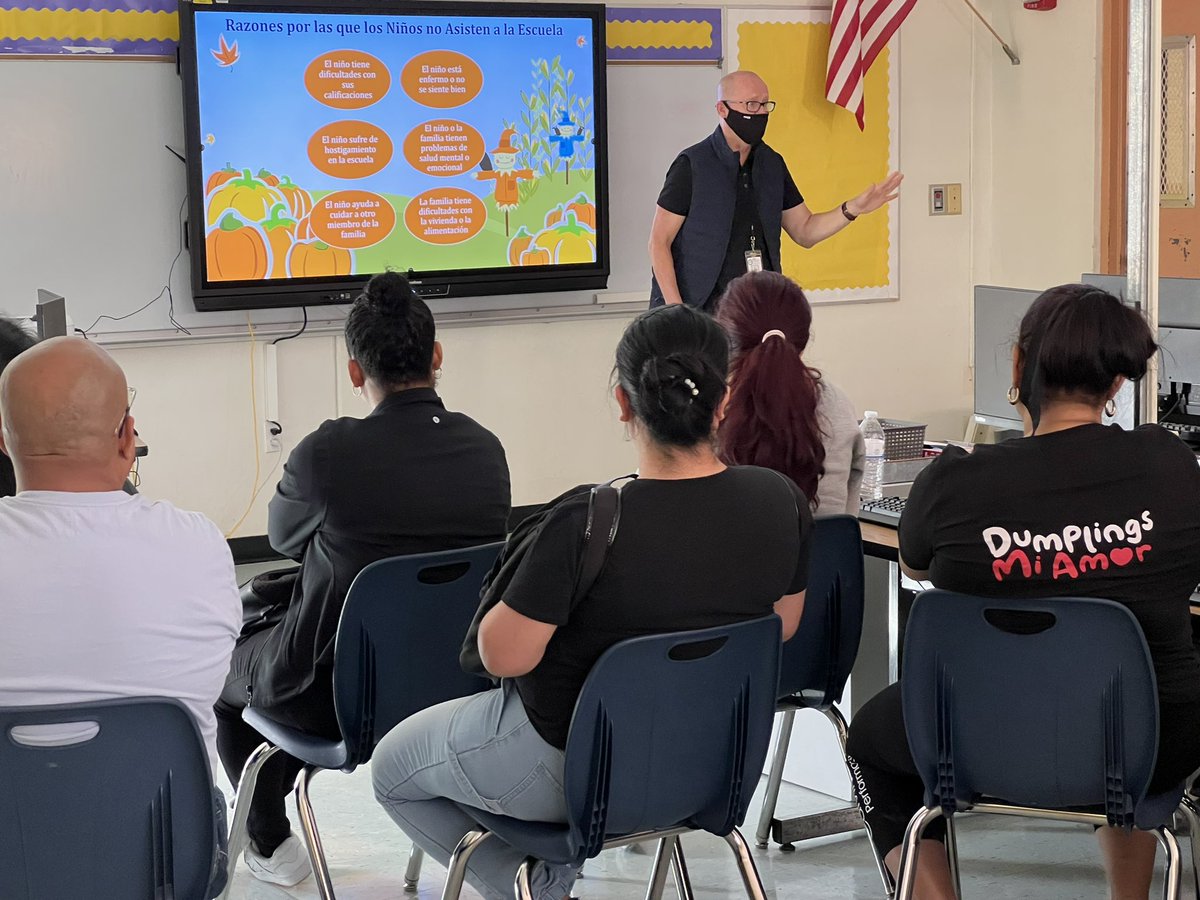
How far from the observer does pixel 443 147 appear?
5.55m

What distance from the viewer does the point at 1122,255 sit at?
639 centimetres

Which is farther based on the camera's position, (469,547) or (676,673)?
(469,547)

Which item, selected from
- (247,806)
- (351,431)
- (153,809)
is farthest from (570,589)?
(247,806)

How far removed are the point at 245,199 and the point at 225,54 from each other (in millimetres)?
512

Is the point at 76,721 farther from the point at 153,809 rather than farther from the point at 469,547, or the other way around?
the point at 469,547

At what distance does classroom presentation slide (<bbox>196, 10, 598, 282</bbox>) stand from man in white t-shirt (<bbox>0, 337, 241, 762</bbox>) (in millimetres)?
3446

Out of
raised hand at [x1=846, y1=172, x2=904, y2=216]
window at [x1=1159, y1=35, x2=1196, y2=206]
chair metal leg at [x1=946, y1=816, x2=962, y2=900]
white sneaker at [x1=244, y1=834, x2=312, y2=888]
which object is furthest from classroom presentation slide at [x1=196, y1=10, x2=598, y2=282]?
chair metal leg at [x1=946, y1=816, x2=962, y2=900]

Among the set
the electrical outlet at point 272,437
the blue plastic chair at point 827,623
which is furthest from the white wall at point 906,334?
the blue plastic chair at point 827,623

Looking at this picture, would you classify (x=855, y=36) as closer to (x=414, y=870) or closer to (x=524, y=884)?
(x=414, y=870)

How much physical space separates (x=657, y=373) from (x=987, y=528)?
57cm

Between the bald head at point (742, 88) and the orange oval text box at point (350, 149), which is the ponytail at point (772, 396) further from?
the orange oval text box at point (350, 149)

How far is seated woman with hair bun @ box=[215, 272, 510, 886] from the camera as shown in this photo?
98.2 inches

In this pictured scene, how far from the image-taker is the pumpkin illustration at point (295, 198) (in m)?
5.29

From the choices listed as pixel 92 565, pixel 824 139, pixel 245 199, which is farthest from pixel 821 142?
pixel 92 565
